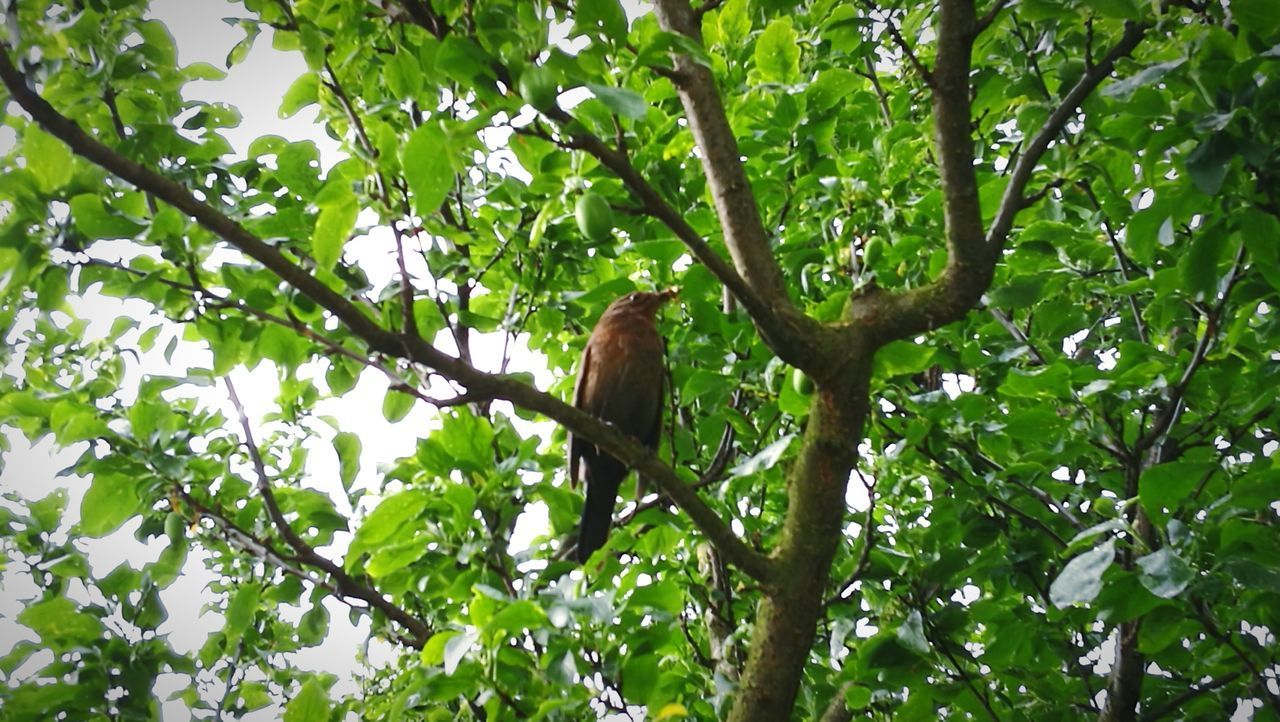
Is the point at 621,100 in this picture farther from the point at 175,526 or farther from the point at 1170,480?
the point at 175,526

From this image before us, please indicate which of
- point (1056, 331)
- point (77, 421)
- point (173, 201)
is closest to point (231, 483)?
point (77, 421)

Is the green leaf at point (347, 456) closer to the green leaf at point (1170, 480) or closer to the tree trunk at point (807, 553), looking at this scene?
the tree trunk at point (807, 553)

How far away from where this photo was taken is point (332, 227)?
172 cm

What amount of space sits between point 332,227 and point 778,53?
125cm

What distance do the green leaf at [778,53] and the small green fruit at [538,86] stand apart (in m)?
1.10

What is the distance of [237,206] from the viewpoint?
2039 millimetres

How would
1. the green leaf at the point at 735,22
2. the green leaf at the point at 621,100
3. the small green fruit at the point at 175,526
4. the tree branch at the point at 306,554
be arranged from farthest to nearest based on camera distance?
the green leaf at the point at 735,22
the tree branch at the point at 306,554
the small green fruit at the point at 175,526
the green leaf at the point at 621,100

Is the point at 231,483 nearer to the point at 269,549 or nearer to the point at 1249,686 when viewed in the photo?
the point at 269,549

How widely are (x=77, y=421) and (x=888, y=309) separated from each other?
5.80 feet

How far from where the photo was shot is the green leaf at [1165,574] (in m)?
1.59

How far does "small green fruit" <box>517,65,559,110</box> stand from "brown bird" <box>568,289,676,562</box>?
180 centimetres

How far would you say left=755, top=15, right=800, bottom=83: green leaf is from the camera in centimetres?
234

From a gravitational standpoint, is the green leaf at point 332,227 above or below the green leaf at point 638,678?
above

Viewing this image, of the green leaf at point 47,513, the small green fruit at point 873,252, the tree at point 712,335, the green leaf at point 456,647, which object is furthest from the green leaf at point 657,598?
the green leaf at point 47,513
